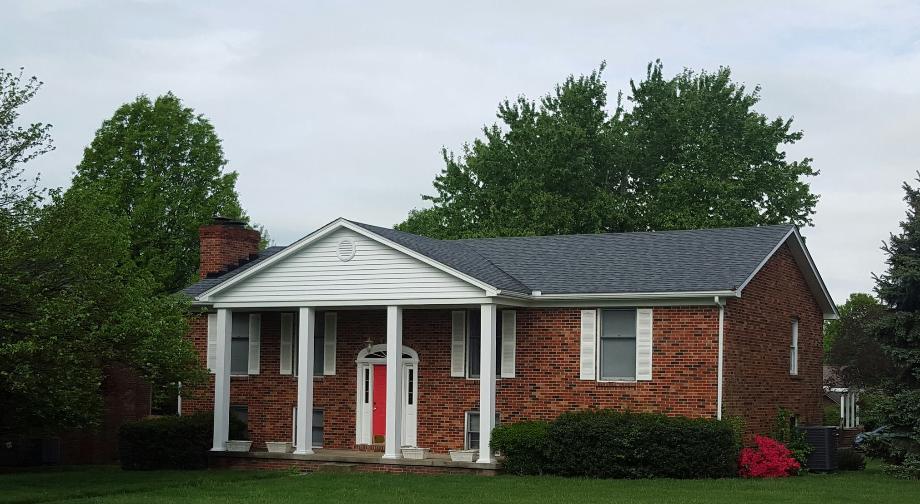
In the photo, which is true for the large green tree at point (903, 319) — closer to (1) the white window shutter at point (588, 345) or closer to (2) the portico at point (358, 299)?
(1) the white window shutter at point (588, 345)

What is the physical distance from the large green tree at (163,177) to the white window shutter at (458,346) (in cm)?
2152

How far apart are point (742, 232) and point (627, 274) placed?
3745mm

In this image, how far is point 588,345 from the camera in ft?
84.6

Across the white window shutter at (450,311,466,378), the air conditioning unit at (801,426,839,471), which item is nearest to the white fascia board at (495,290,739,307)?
the white window shutter at (450,311,466,378)

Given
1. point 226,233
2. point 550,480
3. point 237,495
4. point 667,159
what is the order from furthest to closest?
point 667,159 → point 226,233 → point 550,480 → point 237,495

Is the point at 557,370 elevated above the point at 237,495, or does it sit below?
above

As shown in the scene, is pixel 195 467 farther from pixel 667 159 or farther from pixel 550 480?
pixel 667 159

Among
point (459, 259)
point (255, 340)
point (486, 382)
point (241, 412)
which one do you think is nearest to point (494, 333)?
point (486, 382)

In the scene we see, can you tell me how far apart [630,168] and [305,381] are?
2632 cm

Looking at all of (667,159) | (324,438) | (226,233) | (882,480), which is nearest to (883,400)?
(882,480)

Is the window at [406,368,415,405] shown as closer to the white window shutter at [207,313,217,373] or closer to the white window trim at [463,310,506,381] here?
the white window trim at [463,310,506,381]

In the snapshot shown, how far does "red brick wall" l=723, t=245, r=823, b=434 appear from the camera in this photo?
25.5 meters

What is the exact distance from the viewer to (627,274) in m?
26.2

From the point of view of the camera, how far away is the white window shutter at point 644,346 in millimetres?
25234
